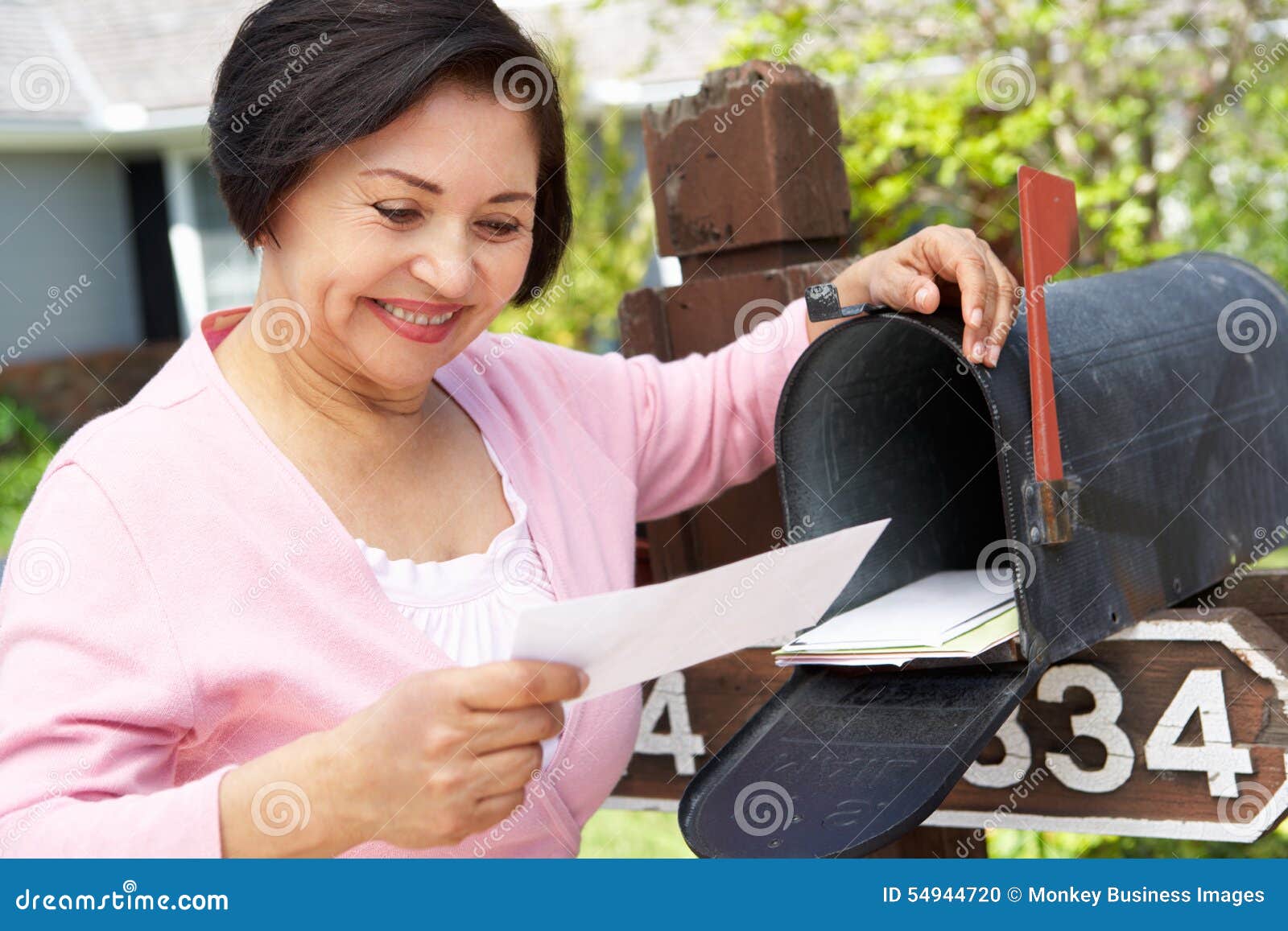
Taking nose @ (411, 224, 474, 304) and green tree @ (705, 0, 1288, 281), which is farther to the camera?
green tree @ (705, 0, 1288, 281)

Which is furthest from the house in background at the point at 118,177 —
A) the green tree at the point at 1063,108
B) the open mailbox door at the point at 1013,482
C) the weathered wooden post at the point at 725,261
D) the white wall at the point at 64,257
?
the open mailbox door at the point at 1013,482

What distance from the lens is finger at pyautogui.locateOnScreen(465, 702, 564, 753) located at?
3.86 feet

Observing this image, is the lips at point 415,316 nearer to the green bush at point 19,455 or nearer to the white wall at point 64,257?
the green bush at point 19,455

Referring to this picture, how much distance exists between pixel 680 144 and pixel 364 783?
1.38m

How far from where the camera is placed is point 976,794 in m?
1.78

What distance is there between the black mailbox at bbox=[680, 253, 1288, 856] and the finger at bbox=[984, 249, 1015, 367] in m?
0.02

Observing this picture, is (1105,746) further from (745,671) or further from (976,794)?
(745,671)

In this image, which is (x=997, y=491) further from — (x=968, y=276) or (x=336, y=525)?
(x=336, y=525)

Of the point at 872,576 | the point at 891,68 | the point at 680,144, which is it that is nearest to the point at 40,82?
the point at 891,68

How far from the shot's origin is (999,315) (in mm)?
1563

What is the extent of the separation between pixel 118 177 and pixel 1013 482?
12123 mm

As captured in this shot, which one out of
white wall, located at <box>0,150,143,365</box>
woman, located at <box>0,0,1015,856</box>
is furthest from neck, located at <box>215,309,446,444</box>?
white wall, located at <box>0,150,143,365</box>

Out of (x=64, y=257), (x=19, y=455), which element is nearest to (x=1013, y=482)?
(x=19, y=455)

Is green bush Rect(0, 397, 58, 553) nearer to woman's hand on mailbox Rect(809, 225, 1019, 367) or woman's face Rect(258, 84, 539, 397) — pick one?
woman's face Rect(258, 84, 539, 397)
